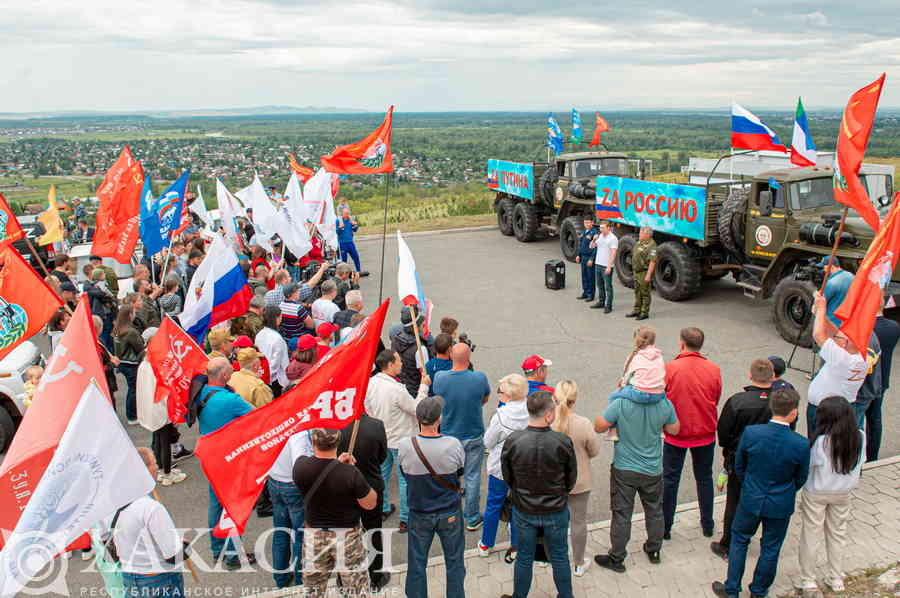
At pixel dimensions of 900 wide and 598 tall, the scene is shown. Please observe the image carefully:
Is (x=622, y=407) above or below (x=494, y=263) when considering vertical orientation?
above

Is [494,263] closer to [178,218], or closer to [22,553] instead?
[178,218]

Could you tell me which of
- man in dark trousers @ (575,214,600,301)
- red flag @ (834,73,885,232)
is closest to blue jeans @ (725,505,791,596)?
red flag @ (834,73,885,232)

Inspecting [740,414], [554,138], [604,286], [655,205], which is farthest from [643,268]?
[554,138]

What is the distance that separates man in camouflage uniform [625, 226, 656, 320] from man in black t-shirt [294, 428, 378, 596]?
24.9 feet

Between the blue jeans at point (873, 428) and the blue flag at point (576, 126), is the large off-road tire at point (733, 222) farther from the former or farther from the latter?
the blue flag at point (576, 126)

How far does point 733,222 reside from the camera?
11.4 m

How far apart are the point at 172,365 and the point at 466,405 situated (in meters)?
2.78

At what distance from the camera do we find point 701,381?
5.35 metres

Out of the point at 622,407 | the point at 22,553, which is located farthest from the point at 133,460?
the point at 622,407

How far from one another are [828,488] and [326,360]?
11.1ft

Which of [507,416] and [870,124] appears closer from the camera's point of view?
[507,416]

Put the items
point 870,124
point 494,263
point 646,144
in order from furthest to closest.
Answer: point 646,144 → point 494,263 → point 870,124

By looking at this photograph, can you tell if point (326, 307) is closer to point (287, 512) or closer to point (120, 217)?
point (287, 512)

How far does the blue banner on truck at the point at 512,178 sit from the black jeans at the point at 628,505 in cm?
1301
